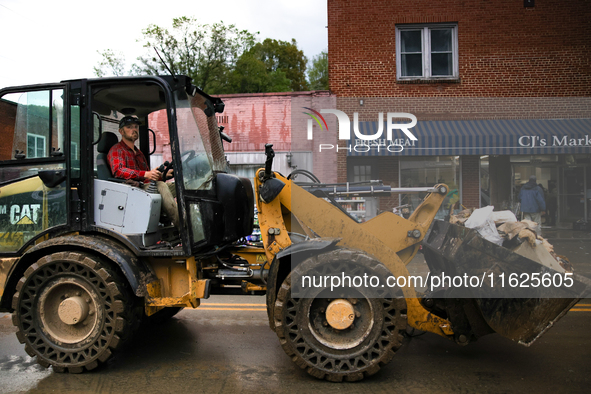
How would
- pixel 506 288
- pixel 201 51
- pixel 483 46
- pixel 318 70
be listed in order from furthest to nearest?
pixel 318 70 → pixel 201 51 → pixel 483 46 → pixel 506 288

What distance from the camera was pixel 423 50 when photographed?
13570 millimetres

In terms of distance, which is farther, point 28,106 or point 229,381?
point 28,106

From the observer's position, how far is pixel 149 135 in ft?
17.9

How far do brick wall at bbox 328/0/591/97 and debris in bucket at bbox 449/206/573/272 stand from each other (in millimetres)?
1936

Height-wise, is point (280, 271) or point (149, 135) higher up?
point (149, 135)

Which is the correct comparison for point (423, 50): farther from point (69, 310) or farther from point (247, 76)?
point (247, 76)

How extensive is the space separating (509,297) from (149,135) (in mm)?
4339

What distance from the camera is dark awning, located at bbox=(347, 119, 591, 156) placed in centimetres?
430

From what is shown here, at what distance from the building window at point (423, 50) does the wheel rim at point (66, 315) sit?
11.6 metres

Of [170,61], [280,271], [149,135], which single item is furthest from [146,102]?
[170,61]

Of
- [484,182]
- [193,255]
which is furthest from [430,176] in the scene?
[193,255]

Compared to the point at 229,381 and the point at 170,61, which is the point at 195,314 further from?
the point at 170,61

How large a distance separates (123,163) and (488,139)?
3927mm

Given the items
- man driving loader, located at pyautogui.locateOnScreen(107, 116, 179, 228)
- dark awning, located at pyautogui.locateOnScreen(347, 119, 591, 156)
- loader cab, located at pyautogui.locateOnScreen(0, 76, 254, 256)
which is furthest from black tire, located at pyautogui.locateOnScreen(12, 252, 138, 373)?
dark awning, located at pyautogui.locateOnScreen(347, 119, 591, 156)
